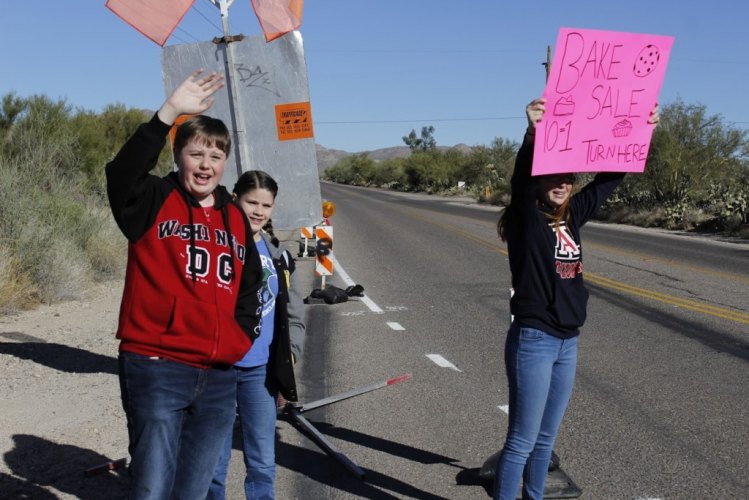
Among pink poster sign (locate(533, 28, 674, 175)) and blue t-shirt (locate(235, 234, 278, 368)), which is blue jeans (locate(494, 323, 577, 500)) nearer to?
pink poster sign (locate(533, 28, 674, 175))

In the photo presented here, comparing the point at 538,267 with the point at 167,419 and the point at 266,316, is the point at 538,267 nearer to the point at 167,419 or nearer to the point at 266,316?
the point at 266,316

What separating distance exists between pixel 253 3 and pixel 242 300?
3.76m

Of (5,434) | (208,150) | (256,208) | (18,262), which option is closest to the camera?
(208,150)

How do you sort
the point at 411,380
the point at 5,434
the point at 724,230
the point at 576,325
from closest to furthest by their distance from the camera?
the point at 576,325
the point at 5,434
the point at 411,380
the point at 724,230

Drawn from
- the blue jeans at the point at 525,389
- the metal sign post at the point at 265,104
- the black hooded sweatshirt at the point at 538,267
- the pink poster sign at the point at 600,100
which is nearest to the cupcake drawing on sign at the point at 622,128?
the pink poster sign at the point at 600,100

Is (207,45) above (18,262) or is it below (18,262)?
above

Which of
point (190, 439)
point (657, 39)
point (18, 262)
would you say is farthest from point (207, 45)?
point (18, 262)

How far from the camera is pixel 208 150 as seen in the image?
9.50 ft

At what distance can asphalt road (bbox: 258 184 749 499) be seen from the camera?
483cm

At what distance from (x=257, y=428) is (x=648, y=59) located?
100 inches

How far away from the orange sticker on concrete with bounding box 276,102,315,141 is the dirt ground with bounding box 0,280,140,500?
8.10ft

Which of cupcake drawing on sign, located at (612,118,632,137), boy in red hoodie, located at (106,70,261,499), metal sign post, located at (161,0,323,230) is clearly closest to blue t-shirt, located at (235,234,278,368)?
boy in red hoodie, located at (106,70,261,499)

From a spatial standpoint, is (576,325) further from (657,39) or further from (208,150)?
(208,150)

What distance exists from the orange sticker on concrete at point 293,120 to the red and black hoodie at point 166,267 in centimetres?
383
